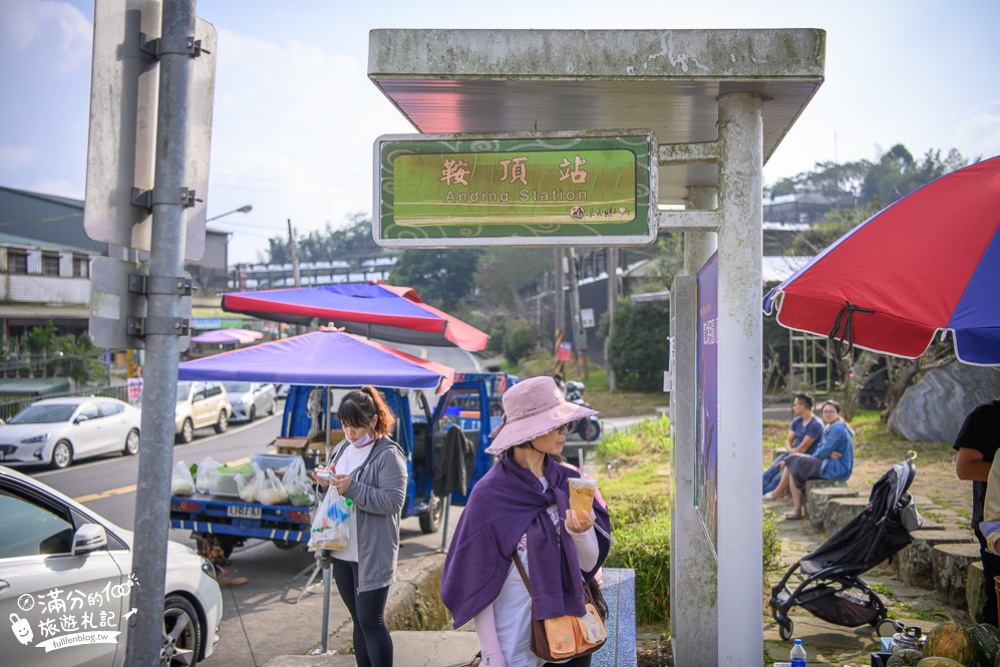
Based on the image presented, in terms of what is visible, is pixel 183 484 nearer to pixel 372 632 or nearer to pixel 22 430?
pixel 372 632

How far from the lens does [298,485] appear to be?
8.20 metres

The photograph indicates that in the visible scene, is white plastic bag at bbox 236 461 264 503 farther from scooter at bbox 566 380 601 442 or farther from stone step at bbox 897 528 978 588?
scooter at bbox 566 380 601 442

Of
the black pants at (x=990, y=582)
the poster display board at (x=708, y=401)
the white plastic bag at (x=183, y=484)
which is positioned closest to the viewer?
the poster display board at (x=708, y=401)

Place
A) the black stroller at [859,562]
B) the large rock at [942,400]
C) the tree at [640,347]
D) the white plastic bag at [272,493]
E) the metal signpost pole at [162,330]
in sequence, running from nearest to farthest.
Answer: the metal signpost pole at [162,330], the black stroller at [859,562], the white plastic bag at [272,493], the large rock at [942,400], the tree at [640,347]

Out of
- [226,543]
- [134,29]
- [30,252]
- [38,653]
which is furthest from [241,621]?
[30,252]

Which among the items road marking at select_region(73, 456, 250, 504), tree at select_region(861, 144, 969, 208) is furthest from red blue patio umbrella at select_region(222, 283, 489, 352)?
tree at select_region(861, 144, 969, 208)

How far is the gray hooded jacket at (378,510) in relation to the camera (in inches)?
177

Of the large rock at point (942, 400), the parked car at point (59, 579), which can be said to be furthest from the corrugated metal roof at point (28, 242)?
the parked car at point (59, 579)

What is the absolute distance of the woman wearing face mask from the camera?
4.48m

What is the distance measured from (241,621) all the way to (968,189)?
6359 mm

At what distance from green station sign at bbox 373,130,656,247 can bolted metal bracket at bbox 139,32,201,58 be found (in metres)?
1.11

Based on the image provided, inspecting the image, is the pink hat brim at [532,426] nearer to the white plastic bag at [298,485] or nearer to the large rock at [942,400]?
the white plastic bag at [298,485]

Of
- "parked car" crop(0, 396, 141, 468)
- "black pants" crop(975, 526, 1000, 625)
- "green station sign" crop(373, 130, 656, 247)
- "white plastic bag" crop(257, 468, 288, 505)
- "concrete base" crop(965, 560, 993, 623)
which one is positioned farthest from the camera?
"parked car" crop(0, 396, 141, 468)

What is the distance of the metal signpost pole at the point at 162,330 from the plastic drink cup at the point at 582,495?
1415mm
